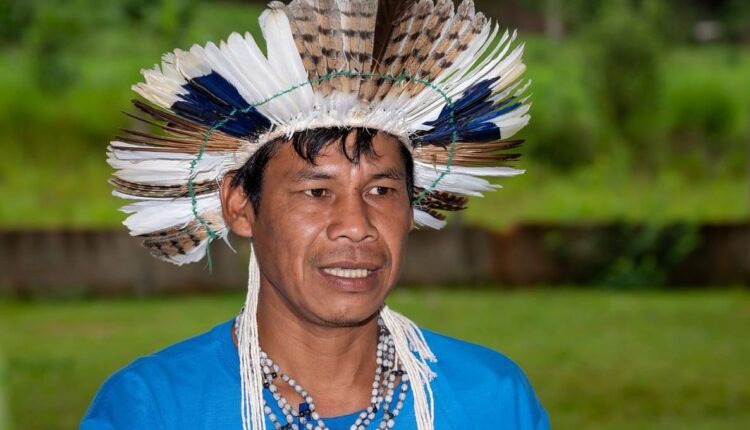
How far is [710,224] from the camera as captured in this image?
1188 centimetres

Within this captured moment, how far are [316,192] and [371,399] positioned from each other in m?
0.41

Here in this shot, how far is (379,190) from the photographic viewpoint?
214cm

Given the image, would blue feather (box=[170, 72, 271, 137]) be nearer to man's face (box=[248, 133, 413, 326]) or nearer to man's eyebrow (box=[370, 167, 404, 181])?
man's face (box=[248, 133, 413, 326])

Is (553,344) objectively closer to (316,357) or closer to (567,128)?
(567,128)

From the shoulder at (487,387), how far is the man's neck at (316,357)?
16cm

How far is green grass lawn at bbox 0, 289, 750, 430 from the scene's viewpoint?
7.76 metres

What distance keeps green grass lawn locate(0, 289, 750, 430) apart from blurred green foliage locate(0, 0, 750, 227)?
257cm

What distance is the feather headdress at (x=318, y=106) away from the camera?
2.02 metres

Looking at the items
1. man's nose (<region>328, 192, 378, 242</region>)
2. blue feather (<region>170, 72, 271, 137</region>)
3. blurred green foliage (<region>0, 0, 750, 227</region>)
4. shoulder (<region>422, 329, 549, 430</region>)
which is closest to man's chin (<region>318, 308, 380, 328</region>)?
man's nose (<region>328, 192, 378, 242</region>)

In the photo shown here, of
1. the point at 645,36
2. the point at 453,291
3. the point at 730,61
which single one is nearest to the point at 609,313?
the point at 453,291

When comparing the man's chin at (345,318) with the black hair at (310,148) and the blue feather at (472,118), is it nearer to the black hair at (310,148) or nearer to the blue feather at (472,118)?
the black hair at (310,148)

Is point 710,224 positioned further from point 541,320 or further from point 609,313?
point 541,320

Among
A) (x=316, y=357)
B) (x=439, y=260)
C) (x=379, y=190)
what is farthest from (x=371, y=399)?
(x=439, y=260)

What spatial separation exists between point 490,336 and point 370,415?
751cm
